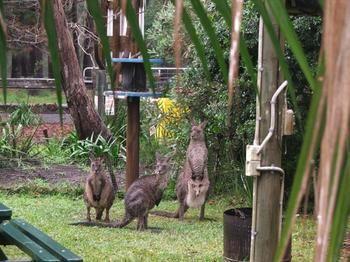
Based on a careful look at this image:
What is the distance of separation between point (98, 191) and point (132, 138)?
867 mm

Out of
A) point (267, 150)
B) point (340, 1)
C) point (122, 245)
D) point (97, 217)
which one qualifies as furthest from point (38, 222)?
point (340, 1)

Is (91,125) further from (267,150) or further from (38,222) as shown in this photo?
(267,150)

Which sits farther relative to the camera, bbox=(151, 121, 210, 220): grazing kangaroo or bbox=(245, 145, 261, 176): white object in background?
bbox=(151, 121, 210, 220): grazing kangaroo

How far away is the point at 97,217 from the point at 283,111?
549 cm

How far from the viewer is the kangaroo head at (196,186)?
1039 centimetres

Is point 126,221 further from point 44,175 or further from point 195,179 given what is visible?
point 44,175

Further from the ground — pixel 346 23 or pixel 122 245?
pixel 346 23

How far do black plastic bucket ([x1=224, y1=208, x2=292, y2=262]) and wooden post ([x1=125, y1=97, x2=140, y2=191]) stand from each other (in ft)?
10.2

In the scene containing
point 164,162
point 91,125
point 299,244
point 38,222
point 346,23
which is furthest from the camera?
point 91,125

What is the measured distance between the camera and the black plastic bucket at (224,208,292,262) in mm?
7125

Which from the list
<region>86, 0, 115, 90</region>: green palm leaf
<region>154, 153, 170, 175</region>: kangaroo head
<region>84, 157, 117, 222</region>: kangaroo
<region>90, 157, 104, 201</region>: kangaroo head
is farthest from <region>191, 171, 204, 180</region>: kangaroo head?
<region>86, 0, 115, 90</region>: green palm leaf

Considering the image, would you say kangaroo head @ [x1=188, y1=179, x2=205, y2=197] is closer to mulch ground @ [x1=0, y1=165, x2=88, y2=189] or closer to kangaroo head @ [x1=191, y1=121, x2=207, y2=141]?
kangaroo head @ [x1=191, y1=121, x2=207, y2=141]

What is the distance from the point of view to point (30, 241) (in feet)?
16.1

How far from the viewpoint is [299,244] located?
27.3ft
